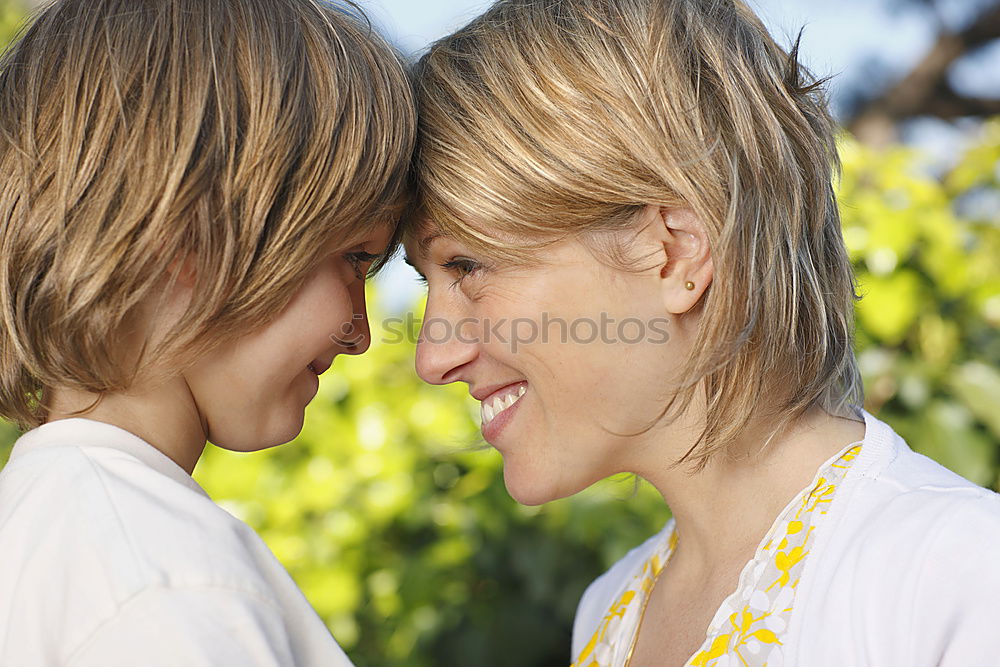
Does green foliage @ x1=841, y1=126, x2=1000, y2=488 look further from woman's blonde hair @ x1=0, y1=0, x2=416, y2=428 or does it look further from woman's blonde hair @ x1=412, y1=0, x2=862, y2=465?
woman's blonde hair @ x1=0, y1=0, x2=416, y2=428

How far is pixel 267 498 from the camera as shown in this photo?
8.90ft

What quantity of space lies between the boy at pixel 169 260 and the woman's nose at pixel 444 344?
10.8 inches

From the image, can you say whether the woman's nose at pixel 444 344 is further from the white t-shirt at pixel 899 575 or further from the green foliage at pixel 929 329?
the green foliage at pixel 929 329

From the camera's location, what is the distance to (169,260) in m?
1.30

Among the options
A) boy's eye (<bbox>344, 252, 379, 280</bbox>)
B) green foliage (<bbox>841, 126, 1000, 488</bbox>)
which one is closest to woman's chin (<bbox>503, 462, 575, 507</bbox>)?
boy's eye (<bbox>344, 252, 379, 280</bbox>)

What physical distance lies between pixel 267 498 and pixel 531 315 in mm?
1400

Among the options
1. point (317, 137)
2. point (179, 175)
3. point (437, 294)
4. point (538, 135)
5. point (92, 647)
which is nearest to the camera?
point (92, 647)

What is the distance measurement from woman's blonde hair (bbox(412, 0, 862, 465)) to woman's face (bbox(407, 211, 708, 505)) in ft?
0.18

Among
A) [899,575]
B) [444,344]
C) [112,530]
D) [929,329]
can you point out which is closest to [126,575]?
[112,530]

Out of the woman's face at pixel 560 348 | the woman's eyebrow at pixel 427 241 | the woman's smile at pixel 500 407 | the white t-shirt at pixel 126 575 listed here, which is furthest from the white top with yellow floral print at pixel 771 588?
the woman's eyebrow at pixel 427 241

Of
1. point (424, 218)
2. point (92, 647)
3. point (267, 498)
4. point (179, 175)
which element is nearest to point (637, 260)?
point (424, 218)

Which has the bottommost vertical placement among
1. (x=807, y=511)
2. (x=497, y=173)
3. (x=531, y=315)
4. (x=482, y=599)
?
(x=482, y=599)

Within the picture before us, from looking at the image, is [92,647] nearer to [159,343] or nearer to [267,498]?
[159,343]

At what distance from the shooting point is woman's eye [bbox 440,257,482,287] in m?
1.66
